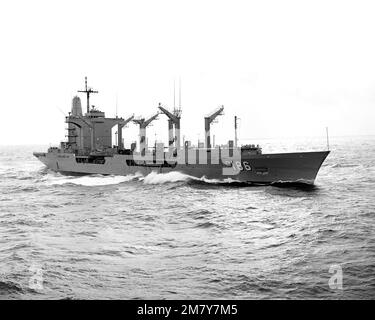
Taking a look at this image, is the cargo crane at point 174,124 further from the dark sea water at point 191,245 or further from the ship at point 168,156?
the dark sea water at point 191,245

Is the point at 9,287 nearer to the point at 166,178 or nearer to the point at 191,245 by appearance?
the point at 191,245

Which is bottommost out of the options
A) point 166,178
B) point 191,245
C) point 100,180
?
point 191,245

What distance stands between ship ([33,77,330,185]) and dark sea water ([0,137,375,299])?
2.59 meters

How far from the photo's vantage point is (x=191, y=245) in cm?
1277

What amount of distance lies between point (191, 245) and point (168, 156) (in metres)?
20.5

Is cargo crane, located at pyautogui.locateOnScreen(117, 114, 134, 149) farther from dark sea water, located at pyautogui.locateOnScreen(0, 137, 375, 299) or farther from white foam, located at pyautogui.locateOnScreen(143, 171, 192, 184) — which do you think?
dark sea water, located at pyautogui.locateOnScreen(0, 137, 375, 299)

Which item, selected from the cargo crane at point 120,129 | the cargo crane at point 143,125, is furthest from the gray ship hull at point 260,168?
the cargo crane at point 120,129

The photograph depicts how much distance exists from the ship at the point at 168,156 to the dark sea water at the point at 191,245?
8.50 ft

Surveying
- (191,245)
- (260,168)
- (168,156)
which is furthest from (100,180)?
(191,245)

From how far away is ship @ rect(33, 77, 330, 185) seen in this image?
26.8m

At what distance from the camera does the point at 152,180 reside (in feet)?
105

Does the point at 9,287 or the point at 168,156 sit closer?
the point at 9,287

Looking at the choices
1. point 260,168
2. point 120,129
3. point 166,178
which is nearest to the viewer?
point 260,168
